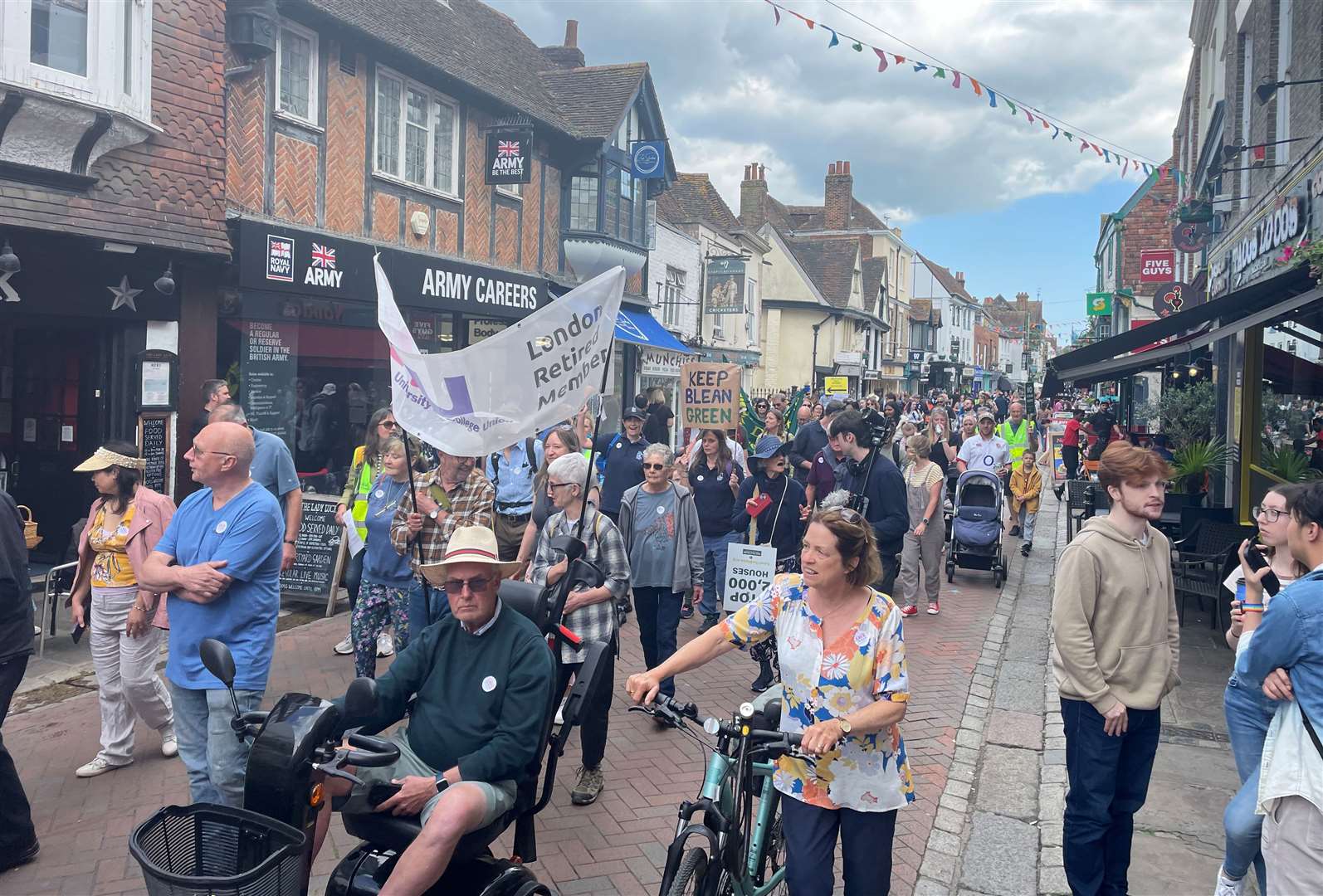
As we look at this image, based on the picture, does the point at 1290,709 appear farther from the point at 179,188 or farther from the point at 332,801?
the point at 179,188

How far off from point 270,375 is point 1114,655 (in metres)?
10.9

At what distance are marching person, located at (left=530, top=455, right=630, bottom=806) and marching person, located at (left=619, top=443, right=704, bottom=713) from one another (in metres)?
0.68

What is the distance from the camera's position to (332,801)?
139 inches

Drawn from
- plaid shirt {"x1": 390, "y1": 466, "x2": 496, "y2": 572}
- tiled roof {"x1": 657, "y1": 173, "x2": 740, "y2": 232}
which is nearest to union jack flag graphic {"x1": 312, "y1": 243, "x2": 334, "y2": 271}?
plaid shirt {"x1": 390, "y1": 466, "x2": 496, "y2": 572}

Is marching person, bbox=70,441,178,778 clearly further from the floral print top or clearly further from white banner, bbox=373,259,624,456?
the floral print top

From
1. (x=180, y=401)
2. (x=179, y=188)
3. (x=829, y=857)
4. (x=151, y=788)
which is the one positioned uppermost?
(x=179, y=188)

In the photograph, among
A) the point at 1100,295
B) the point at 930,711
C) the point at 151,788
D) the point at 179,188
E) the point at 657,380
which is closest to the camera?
the point at 151,788

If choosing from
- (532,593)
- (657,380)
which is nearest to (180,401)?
(532,593)

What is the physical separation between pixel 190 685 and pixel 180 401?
746 centimetres

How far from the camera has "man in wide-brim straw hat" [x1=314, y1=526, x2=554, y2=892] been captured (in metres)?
3.47

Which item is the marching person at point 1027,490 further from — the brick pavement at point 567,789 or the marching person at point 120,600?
the marching person at point 120,600

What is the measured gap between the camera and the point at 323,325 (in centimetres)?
1357

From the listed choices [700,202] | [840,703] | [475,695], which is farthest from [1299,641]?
[700,202]

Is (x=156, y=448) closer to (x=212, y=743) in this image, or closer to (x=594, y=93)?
(x=212, y=743)
